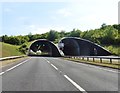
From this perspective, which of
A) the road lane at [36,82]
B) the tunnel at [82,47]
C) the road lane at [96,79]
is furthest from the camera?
the tunnel at [82,47]

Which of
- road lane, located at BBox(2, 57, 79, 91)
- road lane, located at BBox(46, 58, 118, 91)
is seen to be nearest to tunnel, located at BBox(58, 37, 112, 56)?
road lane, located at BBox(46, 58, 118, 91)

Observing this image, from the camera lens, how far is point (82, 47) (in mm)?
111312

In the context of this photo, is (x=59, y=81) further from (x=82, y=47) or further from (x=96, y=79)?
(x=82, y=47)

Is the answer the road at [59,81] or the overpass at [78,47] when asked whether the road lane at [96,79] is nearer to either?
the road at [59,81]

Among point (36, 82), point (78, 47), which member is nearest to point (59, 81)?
point (36, 82)

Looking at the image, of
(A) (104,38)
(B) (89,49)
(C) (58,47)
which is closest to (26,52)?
(C) (58,47)

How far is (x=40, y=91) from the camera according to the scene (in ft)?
33.6

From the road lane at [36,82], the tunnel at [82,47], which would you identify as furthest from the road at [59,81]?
the tunnel at [82,47]

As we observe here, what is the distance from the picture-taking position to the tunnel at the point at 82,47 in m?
104

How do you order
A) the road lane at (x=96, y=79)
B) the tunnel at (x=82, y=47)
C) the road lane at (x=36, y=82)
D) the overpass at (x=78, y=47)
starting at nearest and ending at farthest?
the road lane at (x=36, y=82) < the road lane at (x=96, y=79) < the tunnel at (x=82, y=47) < the overpass at (x=78, y=47)

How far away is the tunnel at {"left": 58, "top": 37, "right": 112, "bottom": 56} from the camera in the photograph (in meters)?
104

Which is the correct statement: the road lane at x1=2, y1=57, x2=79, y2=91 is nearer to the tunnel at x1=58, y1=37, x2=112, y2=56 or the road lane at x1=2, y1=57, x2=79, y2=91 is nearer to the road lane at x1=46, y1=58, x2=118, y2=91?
the road lane at x1=46, y1=58, x2=118, y2=91

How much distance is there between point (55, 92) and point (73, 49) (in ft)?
362

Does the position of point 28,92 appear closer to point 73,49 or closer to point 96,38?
point 73,49
